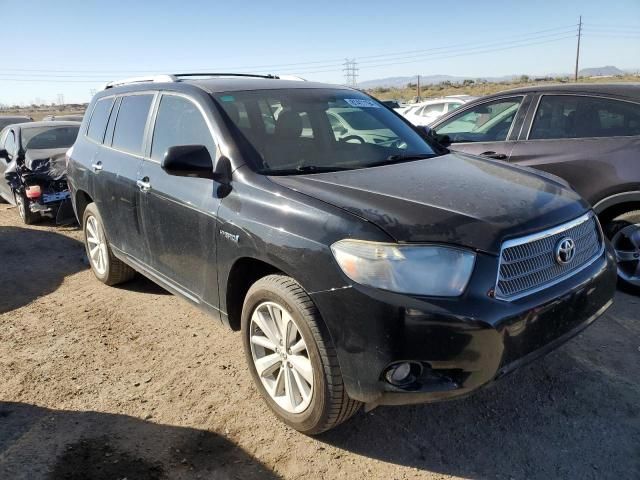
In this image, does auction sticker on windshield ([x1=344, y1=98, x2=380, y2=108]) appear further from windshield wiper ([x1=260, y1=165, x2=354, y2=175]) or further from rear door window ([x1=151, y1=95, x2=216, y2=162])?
rear door window ([x1=151, y1=95, x2=216, y2=162])

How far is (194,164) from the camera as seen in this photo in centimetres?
292

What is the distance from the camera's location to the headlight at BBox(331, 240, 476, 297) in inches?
86.4

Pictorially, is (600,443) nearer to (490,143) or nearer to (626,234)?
(626,234)

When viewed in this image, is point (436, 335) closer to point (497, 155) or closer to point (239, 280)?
point (239, 280)

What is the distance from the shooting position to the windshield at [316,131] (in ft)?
10.3

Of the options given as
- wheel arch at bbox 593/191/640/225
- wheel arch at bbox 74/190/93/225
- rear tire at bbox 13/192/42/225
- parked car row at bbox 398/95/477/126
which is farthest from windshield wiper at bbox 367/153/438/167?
parked car row at bbox 398/95/477/126

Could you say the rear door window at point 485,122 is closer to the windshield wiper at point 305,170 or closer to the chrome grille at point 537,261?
the chrome grille at point 537,261

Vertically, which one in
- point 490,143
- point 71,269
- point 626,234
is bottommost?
point 71,269

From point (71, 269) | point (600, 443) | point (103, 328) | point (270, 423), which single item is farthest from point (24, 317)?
point (600, 443)

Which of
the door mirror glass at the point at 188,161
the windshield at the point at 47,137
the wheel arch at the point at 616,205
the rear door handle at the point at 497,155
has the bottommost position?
the wheel arch at the point at 616,205

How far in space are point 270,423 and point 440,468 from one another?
95 centimetres

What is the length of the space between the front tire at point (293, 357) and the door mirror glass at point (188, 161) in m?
0.76

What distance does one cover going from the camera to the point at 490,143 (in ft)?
16.6

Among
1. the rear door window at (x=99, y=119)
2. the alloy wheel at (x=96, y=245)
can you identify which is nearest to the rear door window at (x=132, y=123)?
the rear door window at (x=99, y=119)
